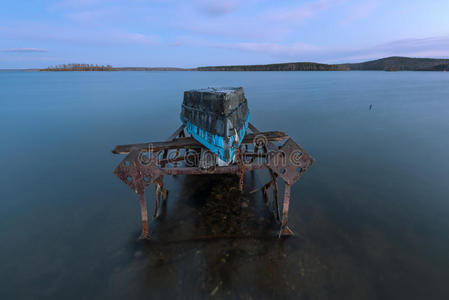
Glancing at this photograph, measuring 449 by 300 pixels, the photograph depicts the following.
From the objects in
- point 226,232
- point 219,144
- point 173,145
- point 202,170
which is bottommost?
point 226,232

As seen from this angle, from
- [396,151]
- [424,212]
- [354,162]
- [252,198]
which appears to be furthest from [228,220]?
[396,151]

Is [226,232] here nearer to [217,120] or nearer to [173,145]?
[173,145]

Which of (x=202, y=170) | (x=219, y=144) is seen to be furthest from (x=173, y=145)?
(x=202, y=170)

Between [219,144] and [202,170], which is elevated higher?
[219,144]

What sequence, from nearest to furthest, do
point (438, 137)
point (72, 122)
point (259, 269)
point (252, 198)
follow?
point (259, 269) → point (252, 198) → point (438, 137) → point (72, 122)

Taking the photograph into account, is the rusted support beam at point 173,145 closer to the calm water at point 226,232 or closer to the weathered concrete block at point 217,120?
the weathered concrete block at point 217,120

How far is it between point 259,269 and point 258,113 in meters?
27.3

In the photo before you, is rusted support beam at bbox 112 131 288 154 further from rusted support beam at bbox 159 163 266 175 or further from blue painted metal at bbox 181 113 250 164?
rusted support beam at bbox 159 163 266 175

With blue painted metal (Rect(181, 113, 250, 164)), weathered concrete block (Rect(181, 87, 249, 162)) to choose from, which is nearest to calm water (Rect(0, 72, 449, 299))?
blue painted metal (Rect(181, 113, 250, 164))

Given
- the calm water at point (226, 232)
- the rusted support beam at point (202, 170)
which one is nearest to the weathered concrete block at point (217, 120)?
the rusted support beam at point (202, 170)

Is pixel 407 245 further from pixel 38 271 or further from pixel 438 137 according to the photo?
pixel 438 137

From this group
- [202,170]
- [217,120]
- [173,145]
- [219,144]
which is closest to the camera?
[202,170]

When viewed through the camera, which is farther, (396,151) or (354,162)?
(396,151)

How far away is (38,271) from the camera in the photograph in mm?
7082
